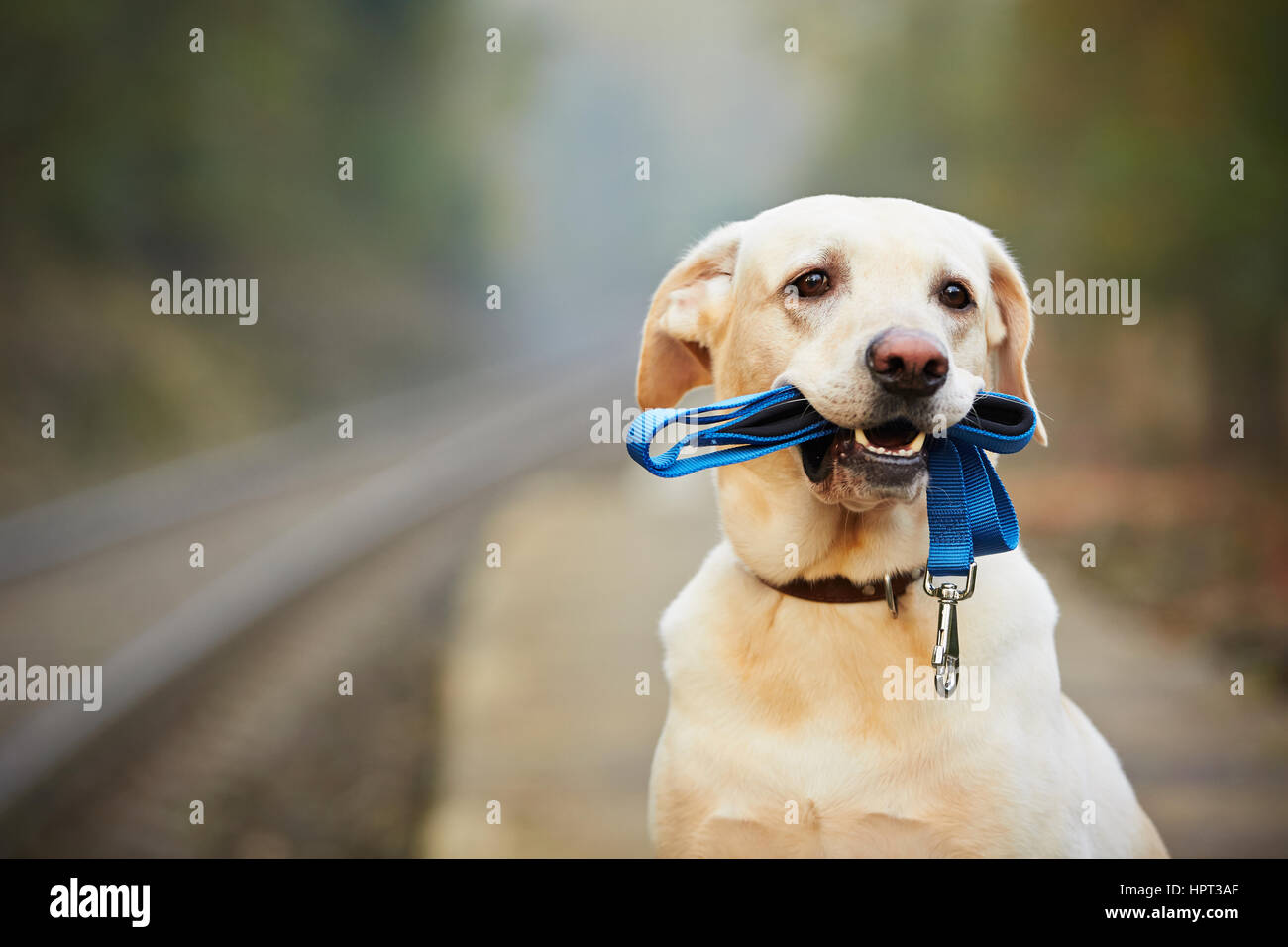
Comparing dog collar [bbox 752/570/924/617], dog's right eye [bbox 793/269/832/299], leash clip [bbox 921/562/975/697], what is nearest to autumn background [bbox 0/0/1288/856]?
dog collar [bbox 752/570/924/617]

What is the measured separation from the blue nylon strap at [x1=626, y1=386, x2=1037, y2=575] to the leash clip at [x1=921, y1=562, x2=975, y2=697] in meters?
0.04

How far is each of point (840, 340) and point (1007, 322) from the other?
0.58 metres

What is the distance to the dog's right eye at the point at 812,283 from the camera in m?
2.39

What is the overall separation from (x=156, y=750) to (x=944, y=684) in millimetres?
3461

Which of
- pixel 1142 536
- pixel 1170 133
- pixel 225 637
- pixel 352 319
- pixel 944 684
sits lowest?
pixel 944 684

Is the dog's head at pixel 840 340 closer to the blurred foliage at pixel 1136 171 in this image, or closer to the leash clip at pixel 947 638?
the leash clip at pixel 947 638

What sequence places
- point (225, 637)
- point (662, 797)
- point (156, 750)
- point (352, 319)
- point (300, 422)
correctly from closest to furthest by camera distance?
1. point (662, 797)
2. point (156, 750)
3. point (225, 637)
4. point (300, 422)
5. point (352, 319)

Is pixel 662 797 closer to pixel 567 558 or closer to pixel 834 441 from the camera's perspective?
pixel 834 441

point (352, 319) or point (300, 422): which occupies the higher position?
point (352, 319)

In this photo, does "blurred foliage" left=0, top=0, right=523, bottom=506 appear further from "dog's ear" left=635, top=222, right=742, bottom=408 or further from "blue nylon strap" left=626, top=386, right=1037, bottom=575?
"blue nylon strap" left=626, top=386, right=1037, bottom=575

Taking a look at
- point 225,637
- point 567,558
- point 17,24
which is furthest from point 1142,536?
point 17,24

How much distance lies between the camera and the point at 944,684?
2.12m

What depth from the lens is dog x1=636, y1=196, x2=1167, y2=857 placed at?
2.23 m

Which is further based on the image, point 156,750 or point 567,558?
point 567,558
